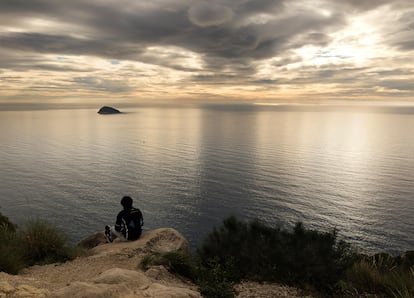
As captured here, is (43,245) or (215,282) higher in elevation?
(215,282)

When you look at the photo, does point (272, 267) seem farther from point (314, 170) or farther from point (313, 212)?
point (314, 170)

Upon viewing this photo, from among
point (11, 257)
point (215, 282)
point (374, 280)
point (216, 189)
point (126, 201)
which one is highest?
point (126, 201)

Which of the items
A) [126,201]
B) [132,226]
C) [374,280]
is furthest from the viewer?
[132,226]

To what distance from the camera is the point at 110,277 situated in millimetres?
6898

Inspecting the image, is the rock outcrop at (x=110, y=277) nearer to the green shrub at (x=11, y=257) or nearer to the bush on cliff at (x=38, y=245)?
the green shrub at (x=11, y=257)

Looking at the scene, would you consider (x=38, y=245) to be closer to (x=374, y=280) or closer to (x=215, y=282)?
(x=215, y=282)

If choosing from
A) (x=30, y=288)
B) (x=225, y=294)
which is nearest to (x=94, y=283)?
(x=30, y=288)

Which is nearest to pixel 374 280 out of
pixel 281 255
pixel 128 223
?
pixel 281 255

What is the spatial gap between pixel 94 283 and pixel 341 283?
22.5 feet

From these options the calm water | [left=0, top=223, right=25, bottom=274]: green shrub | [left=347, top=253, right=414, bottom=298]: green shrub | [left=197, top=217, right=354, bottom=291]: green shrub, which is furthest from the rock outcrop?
the calm water

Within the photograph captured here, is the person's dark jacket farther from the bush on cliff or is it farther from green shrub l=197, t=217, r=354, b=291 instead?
green shrub l=197, t=217, r=354, b=291

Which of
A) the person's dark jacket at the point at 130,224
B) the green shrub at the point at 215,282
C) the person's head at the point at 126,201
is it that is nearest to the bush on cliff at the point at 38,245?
the person's dark jacket at the point at 130,224

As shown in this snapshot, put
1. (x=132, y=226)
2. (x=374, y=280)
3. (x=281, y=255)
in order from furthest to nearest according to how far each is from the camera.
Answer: (x=132, y=226)
(x=281, y=255)
(x=374, y=280)

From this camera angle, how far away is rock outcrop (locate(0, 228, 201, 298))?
6.11m
